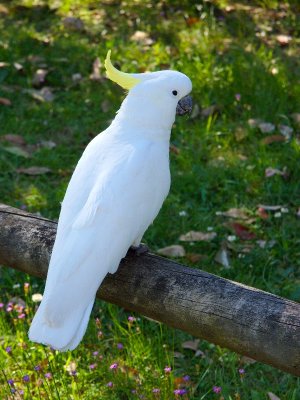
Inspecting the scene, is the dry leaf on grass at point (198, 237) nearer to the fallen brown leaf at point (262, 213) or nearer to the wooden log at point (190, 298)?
the fallen brown leaf at point (262, 213)

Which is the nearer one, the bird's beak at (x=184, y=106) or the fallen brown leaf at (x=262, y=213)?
the bird's beak at (x=184, y=106)

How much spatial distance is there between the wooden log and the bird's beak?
455 millimetres

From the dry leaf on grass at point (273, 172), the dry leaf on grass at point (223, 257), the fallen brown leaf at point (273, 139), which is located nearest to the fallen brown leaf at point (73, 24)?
the fallen brown leaf at point (273, 139)

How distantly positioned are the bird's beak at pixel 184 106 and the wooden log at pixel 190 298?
45cm

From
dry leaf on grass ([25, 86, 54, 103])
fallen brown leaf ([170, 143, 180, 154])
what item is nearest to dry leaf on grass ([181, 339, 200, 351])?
fallen brown leaf ([170, 143, 180, 154])

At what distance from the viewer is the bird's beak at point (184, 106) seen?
91.3 inches

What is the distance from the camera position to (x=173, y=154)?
3.77 metres

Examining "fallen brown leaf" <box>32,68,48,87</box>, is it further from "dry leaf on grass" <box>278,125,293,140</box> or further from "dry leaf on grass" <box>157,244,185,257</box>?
"dry leaf on grass" <box>157,244,185,257</box>

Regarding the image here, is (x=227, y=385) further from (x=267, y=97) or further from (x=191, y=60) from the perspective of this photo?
(x=191, y=60)

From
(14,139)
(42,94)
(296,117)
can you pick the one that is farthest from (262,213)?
(42,94)

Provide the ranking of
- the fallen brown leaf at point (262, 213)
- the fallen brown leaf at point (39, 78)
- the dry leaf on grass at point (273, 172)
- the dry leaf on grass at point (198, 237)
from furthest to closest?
the fallen brown leaf at point (39, 78), the dry leaf on grass at point (273, 172), the fallen brown leaf at point (262, 213), the dry leaf on grass at point (198, 237)

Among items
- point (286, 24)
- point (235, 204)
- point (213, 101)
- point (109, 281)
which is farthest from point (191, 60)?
point (109, 281)

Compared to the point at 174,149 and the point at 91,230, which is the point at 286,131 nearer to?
the point at 174,149

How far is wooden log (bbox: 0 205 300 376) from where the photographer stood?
1.81m
